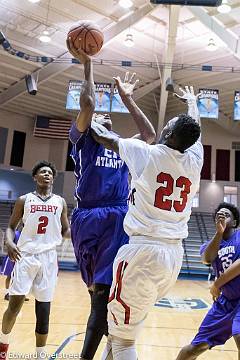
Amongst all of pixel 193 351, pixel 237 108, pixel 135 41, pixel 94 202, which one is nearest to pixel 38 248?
pixel 94 202

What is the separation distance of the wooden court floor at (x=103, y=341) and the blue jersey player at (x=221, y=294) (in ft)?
3.63

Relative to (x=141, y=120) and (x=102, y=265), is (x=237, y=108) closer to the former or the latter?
(x=141, y=120)

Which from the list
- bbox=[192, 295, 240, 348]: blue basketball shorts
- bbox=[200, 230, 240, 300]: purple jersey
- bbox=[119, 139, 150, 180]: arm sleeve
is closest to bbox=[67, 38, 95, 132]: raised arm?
bbox=[119, 139, 150, 180]: arm sleeve

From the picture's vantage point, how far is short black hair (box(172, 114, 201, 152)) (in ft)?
7.36

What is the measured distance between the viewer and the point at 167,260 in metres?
2.12

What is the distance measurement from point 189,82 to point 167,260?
1557 centimetres

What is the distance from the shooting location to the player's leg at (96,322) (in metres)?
2.32

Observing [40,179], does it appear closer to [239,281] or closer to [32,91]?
[239,281]

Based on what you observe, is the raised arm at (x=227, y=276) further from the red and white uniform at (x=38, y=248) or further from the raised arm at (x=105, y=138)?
the red and white uniform at (x=38, y=248)

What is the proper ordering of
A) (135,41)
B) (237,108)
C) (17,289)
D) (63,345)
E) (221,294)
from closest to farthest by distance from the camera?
(221,294), (17,289), (63,345), (237,108), (135,41)

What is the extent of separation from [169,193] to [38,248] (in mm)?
1784

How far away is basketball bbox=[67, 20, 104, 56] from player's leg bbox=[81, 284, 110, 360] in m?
1.68

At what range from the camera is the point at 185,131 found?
2242mm

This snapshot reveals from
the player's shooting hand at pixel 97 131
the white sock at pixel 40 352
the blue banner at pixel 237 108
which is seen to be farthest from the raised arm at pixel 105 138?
the blue banner at pixel 237 108
